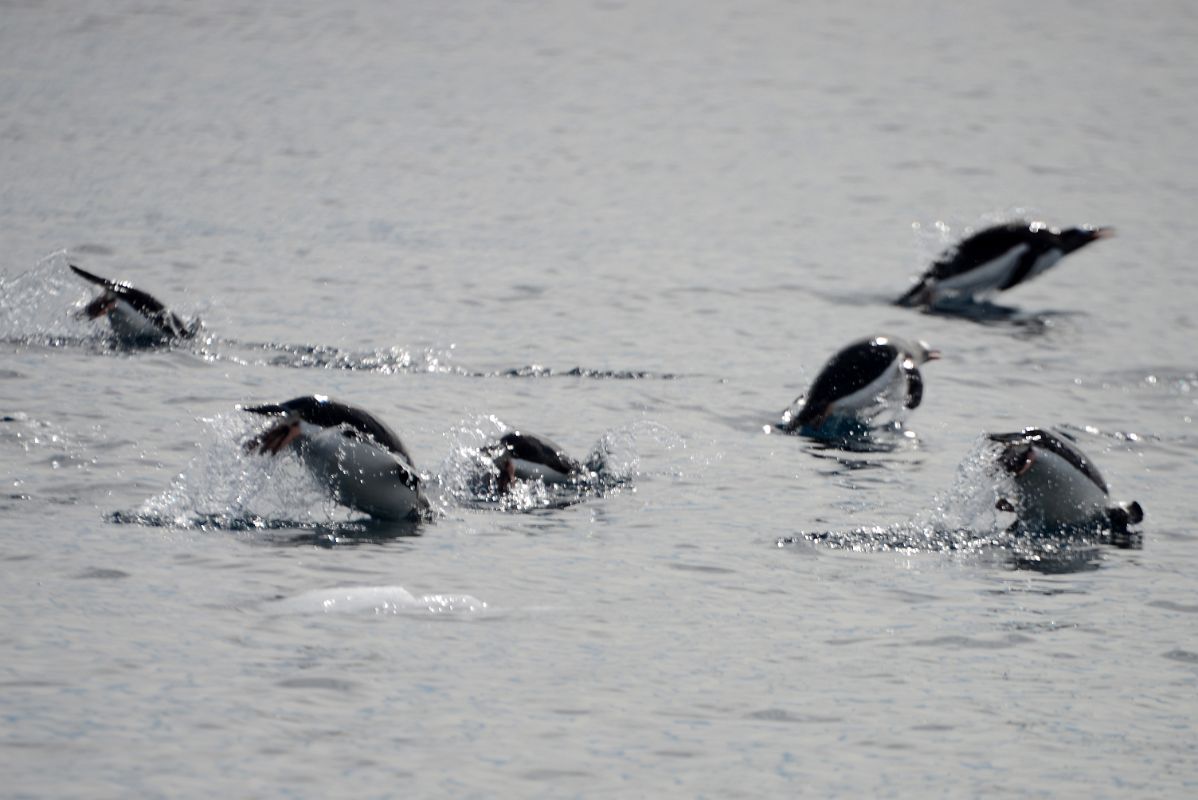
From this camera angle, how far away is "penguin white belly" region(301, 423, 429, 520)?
11102 mm

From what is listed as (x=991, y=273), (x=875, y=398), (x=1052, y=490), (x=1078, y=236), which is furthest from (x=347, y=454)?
(x=1078, y=236)

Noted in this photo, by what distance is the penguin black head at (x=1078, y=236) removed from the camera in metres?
22.3

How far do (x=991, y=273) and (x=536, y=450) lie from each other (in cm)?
1090

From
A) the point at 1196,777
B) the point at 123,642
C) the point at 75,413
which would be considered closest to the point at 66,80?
the point at 75,413

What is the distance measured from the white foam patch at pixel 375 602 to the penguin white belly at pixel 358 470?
5.01 ft

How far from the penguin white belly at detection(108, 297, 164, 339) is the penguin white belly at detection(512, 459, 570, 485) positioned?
562cm

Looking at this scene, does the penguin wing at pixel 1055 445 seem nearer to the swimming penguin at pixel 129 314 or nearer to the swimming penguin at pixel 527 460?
the swimming penguin at pixel 527 460

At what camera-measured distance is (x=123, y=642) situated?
8727 millimetres

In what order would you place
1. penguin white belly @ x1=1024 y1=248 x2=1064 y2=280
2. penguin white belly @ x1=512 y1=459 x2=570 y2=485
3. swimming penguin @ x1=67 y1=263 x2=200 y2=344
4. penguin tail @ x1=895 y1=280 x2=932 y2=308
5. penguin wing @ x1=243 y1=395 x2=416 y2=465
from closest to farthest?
penguin wing @ x1=243 y1=395 x2=416 y2=465
penguin white belly @ x1=512 y1=459 x2=570 y2=485
swimming penguin @ x1=67 y1=263 x2=200 y2=344
penguin tail @ x1=895 y1=280 x2=932 y2=308
penguin white belly @ x1=1024 y1=248 x2=1064 y2=280

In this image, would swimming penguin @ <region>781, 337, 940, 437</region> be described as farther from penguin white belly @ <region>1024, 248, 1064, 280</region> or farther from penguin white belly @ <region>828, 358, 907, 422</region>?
penguin white belly @ <region>1024, 248, 1064, 280</region>

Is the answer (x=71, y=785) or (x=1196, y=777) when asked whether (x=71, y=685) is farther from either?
(x=1196, y=777)

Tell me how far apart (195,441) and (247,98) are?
2496 cm

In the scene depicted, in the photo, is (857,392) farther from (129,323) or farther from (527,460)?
(129,323)

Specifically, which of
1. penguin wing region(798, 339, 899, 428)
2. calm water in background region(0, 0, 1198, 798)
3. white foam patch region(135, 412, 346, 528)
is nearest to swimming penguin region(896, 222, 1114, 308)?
calm water in background region(0, 0, 1198, 798)
